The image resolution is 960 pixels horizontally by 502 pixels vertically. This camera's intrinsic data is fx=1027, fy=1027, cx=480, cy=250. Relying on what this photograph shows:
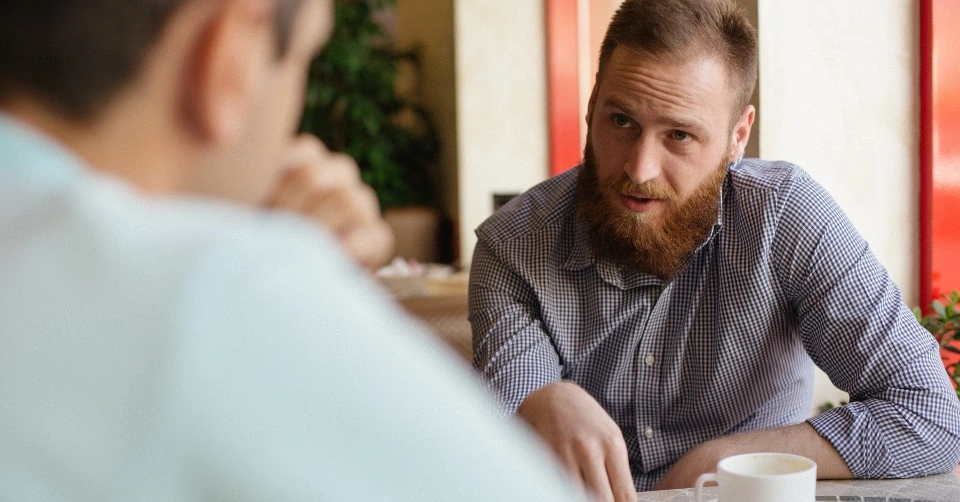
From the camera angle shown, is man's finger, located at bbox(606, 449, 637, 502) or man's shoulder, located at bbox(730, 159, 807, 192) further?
man's shoulder, located at bbox(730, 159, 807, 192)

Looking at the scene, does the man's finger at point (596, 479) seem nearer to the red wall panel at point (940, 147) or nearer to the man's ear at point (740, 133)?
the man's ear at point (740, 133)

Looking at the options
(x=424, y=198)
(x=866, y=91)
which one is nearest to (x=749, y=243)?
(x=866, y=91)

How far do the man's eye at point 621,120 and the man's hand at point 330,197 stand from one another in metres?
→ 1.09

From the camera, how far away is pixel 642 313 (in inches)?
71.3

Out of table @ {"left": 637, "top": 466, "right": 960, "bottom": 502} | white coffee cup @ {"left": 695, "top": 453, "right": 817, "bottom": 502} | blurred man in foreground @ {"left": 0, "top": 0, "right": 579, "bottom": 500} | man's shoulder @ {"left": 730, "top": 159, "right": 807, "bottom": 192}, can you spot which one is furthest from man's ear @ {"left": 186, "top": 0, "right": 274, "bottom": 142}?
man's shoulder @ {"left": 730, "top": 159, "right": 807, "bottom": 192}

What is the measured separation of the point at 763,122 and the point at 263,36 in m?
2.58

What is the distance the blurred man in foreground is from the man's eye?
1.43 m

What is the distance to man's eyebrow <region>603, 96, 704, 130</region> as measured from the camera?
1.77m

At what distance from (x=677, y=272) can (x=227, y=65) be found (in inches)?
58.3

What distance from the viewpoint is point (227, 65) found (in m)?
0.40

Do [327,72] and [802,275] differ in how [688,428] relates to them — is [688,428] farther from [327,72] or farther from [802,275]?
[327,72]

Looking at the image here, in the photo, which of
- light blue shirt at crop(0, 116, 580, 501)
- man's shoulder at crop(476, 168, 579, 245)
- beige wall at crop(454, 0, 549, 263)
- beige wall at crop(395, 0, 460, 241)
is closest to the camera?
light blue shirt at crop(0, 116, 580, 501)

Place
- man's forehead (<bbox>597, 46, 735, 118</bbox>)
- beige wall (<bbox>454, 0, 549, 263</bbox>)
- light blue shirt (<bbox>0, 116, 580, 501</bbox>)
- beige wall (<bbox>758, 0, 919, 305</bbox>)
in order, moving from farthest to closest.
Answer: beige wall (<bbox>454, 0, 549, 263</bbox>) < beige wall (<bbox>758, 0, 919, 305</bbox>) < man's forehead (<bbox>597, 46, 735, 118</bbox>) < light blue shirt (<bbox>0, 116, 580, 501</bbox>)

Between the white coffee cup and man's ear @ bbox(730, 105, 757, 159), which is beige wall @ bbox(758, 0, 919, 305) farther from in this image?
the white coffee cup
